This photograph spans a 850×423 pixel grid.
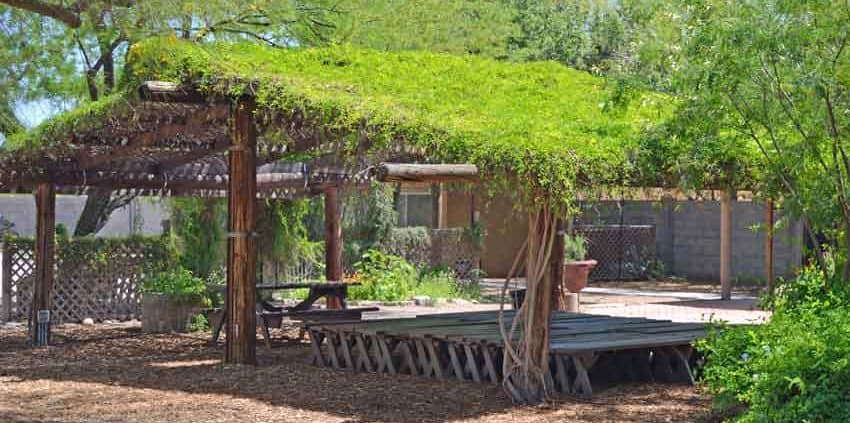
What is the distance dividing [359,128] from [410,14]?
7575 millimetres

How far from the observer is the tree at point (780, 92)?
8.16m

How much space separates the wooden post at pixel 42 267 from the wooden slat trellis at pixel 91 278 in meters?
2.09

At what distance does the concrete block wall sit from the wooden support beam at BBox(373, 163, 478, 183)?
14.7 m

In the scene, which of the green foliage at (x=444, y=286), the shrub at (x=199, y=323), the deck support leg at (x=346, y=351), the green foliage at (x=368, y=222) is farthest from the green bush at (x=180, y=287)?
the green foliage at (x=368, y=222)

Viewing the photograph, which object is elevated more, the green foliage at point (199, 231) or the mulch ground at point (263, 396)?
the green foliage at point (199, 231)

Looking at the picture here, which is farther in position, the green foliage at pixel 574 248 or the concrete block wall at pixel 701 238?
the concrete block wall at pixel 701 238

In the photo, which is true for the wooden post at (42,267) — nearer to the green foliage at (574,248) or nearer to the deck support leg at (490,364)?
the deck support leg at (490,364)

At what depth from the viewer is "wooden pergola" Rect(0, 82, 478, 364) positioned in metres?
11.5

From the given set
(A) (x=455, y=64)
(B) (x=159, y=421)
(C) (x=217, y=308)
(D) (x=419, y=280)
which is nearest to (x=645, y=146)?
(A) (x=455, y=64)

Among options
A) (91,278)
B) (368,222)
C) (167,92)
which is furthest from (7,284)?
(368,222)

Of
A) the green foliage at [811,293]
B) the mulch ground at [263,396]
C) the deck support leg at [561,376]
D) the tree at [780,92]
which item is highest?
the tree at [780,92]

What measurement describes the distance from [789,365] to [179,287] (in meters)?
10.1

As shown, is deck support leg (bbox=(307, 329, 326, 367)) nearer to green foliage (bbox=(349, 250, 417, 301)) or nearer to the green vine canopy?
the green vine canopy

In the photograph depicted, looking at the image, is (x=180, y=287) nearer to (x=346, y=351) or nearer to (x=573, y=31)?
(x=346, y=351)
